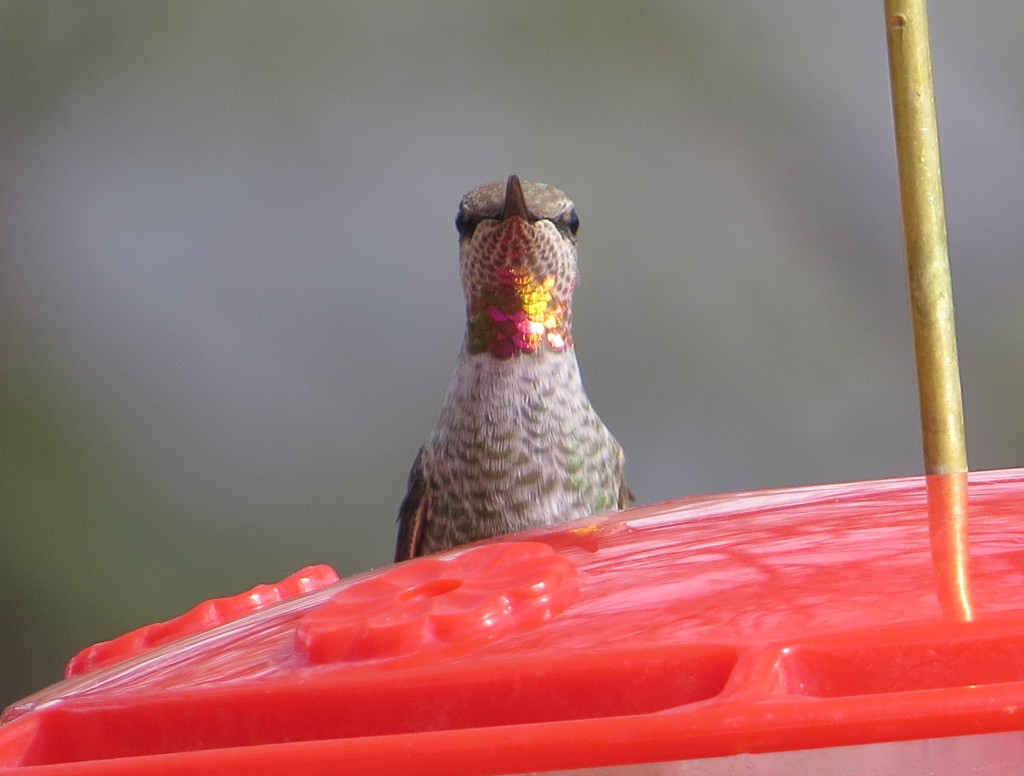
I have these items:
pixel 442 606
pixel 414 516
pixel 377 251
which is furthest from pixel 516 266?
pixel 442 606

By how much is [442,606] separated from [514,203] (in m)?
1.12

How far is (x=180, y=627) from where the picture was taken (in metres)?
0.55

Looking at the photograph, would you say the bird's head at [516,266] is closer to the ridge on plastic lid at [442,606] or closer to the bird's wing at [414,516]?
the bird's wing at [414,516]

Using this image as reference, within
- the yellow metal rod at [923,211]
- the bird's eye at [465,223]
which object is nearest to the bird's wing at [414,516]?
the bird's eye at [465,223]

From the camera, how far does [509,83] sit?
202 cm

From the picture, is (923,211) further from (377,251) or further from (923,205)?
(377,251)

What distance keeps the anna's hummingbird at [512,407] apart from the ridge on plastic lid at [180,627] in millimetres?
837

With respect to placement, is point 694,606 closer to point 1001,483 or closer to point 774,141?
point 1001,483

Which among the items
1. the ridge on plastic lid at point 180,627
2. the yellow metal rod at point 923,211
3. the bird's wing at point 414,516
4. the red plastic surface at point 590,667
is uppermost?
the yellow metal rod at point 923,211

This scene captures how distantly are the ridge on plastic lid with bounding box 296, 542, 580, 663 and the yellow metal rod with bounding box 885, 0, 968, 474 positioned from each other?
33 centimetres

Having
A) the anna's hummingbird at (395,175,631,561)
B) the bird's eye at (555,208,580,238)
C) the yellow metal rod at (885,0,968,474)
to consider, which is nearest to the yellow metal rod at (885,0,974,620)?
the yellow metal rod at (885,0,968,474)

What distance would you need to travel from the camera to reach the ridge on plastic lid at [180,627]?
53 cm

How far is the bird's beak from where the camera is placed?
146 centimetres

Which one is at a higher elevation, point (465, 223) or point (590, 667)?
point (465, 223)
